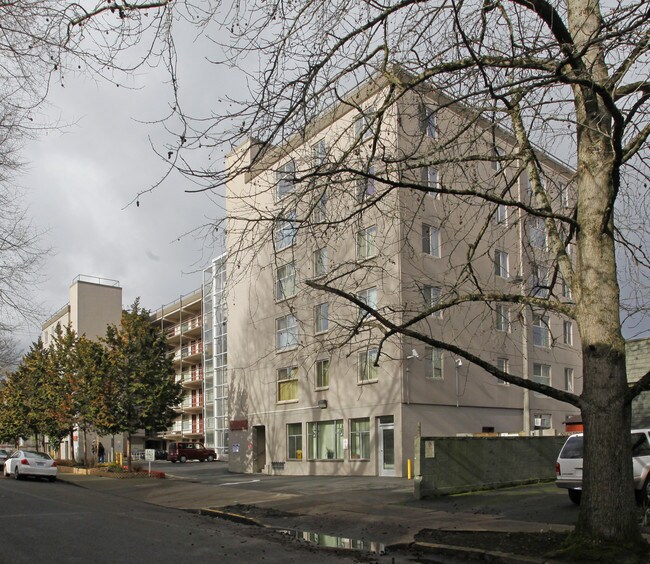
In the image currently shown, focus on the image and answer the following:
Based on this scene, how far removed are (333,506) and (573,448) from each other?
19.8 feet

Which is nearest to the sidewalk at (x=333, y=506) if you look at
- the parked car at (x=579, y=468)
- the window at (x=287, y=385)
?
the parked car at (x=579, y=468)

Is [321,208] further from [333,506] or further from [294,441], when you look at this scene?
[294,441]

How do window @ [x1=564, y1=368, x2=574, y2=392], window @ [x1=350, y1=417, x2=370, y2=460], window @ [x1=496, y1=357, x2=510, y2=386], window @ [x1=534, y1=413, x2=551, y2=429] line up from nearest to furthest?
window @ [x1=350, y1=417, x2=370, y2=460]
window @ [x1=496, y1=357, x2=510, y2=386]
window @ [x1=534, y1=413, x2=551, y2=429]
window @ [x1=564, y1=368, x2=574, y2=392]

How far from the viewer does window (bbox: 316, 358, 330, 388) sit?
32.4 metres

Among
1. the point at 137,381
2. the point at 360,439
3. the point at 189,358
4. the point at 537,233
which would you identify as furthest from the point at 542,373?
the point at 189,358

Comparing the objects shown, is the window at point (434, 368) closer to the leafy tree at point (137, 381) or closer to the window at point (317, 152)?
the leafy tree at point (137, 381)

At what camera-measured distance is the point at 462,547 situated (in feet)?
32.9

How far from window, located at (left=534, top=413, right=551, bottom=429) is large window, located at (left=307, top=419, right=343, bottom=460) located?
11.0 meters

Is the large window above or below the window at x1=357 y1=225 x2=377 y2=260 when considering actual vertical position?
below

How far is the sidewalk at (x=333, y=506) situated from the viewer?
12945mm

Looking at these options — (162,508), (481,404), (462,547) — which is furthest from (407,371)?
(462,547)

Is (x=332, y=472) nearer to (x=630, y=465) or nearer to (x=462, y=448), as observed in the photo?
(x=462, y=448)

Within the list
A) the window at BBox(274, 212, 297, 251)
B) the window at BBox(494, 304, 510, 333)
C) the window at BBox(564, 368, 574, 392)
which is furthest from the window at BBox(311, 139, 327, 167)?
the window at BBox(564, 368, 574, 392)

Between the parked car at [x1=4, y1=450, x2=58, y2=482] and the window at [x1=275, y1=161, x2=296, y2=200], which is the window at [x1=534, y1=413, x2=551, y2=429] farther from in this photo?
Answer: the window at [x1=275, y1=161, x2=296, y2=200]
